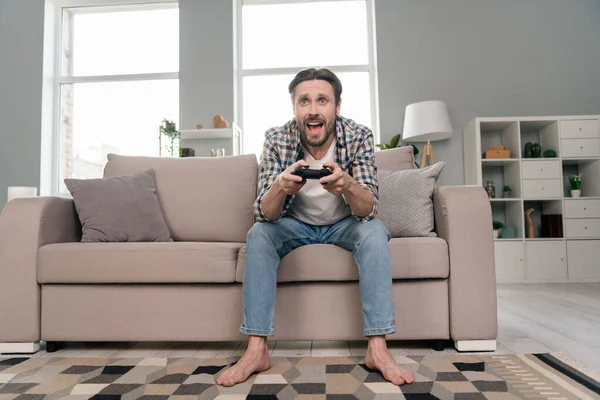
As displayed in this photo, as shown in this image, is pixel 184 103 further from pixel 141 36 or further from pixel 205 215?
pixel 205 215

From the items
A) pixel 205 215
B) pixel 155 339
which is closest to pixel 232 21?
pixel 205 215

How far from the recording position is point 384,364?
1.36m

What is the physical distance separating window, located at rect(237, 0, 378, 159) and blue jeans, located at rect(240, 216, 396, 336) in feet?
10.4

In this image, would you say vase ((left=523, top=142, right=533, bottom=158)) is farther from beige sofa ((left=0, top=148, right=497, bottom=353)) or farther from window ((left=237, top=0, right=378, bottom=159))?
beige sofa ((left=0, top=148, right=497, bottom=353))

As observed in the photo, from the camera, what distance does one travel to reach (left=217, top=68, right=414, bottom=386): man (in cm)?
142

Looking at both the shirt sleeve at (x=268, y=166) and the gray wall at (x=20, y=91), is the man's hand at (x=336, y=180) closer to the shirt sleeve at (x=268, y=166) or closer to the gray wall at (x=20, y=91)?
the shirt sleeve at (x=268, y=166)

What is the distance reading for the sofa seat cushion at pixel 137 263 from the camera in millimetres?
1674

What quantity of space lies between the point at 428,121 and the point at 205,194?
2.31 metres

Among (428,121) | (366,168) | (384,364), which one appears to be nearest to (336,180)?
(366,168)

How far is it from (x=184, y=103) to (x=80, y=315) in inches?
120

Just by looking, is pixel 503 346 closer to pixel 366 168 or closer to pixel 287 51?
pixel 366 168

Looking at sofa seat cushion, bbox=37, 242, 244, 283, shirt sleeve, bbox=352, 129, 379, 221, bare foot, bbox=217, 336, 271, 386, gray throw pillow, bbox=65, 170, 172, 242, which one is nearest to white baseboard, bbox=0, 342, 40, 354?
sofa seat cushion, bbox=37, 242, 244, 283

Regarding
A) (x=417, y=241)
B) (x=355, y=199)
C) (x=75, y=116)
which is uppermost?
(x=75, y=116)

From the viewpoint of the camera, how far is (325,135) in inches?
63.7
